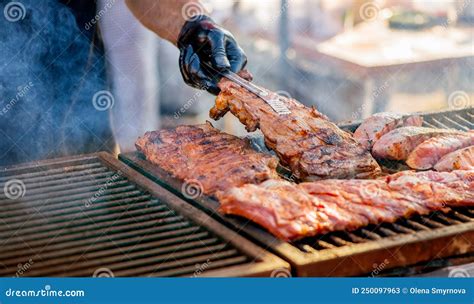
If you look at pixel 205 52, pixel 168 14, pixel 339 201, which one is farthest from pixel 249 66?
pixel 339 201

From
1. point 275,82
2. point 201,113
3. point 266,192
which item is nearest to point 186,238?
point 266,192

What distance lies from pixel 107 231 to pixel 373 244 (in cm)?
132

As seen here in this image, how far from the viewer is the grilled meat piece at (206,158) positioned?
3.78m

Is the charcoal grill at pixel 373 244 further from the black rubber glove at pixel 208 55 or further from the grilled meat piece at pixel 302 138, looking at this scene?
the black rubber glove at pixel 208 55

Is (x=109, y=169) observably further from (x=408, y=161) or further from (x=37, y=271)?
(x=408, y=161)

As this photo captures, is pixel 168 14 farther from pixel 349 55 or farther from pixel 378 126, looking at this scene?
pixel 349 55

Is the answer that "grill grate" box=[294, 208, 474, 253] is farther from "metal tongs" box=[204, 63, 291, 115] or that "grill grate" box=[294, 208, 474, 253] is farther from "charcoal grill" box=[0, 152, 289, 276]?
"metal tongs" box=[204, 63, 291, 115]

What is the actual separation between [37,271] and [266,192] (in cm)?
119

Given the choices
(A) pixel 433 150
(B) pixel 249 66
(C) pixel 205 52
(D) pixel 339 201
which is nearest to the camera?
(D) pixel 339 201

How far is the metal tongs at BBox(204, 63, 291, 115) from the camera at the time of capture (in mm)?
4414

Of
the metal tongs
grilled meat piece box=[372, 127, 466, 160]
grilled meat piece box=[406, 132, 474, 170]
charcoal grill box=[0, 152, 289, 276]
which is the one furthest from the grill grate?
the metal tongs

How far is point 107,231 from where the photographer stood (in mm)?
3355

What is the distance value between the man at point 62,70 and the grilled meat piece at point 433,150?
1398 mm
